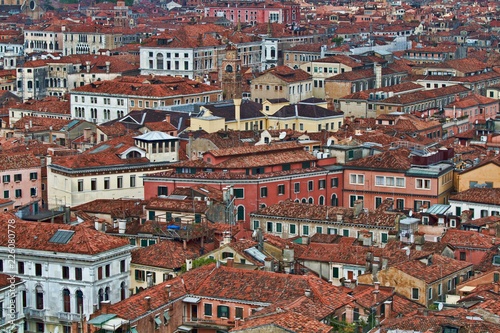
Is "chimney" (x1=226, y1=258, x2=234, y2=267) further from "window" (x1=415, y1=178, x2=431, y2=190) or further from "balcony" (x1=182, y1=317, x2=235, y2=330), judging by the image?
"window" (x1=415, y1=178, x2=431, y2=190)

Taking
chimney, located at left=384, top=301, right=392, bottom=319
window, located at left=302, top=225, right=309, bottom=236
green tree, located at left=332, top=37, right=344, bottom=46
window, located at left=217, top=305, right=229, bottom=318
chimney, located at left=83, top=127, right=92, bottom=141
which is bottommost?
green tree, located at left=332, top=37, right=344, bottom=46

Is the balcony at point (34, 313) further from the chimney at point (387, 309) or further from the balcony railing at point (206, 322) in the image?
the chimney at point (387, 309)

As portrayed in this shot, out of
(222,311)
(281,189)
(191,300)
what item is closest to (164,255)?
(191,300)

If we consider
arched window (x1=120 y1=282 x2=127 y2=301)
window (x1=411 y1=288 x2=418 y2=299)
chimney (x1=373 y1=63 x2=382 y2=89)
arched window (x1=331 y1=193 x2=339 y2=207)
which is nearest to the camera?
window (x1=411 y1=288 x2=418 y2=299)

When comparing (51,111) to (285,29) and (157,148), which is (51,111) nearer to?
(157,148)

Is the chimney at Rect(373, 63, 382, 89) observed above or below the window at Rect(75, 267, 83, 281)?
below

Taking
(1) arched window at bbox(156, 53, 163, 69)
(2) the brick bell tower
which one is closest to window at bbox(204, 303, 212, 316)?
(2) the brick bell tower
